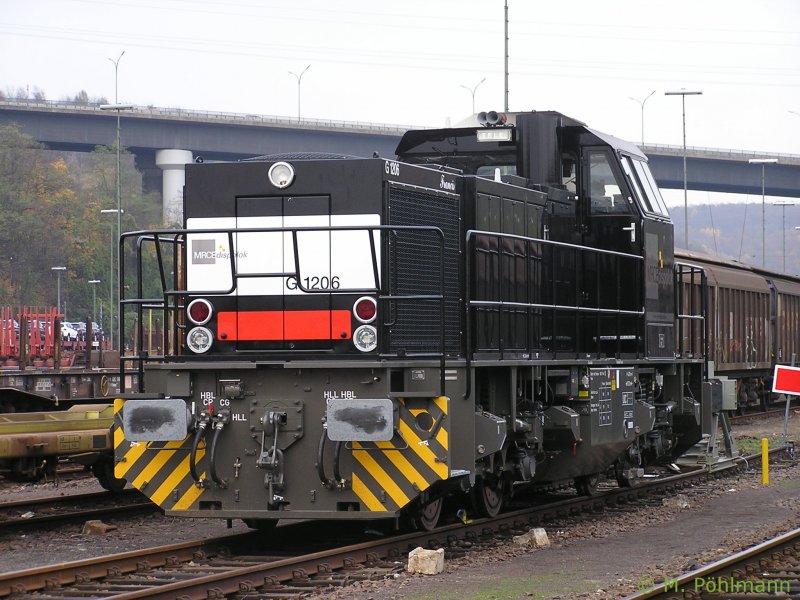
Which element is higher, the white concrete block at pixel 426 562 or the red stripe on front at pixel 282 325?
the red stripe on front at pixel 282 325

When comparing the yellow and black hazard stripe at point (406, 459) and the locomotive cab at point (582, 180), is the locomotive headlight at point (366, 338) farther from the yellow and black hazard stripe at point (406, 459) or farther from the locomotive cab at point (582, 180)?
the locomotive cab at point (582, 180)

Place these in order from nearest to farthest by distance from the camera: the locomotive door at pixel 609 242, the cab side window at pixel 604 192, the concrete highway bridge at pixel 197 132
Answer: the locomotive door at pixel 609 242, the cab side window at pixel 604 192, the concrete highway bridge at pixel 197 132

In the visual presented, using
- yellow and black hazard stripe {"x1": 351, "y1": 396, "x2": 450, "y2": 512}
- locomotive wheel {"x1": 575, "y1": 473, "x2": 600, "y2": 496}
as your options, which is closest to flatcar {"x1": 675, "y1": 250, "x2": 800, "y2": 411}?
locomotive wheel {"x1": 575, "y1": 473, "x2": 600, "y2": 496}

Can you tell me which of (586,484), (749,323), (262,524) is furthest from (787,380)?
(749,323)

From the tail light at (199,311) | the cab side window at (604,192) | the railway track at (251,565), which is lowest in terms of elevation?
the railway track at (251,565)

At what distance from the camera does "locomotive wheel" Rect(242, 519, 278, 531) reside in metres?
10.6

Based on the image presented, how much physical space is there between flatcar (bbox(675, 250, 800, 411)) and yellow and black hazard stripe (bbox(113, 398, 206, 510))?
52.0 ft

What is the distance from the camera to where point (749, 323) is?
29859 millimetres

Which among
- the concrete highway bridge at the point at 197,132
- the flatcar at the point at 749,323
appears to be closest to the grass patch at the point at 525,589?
the flatcar at the point at 749,323

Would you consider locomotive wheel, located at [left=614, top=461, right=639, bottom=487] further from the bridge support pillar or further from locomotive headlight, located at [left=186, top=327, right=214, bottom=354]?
the bridge support pillar

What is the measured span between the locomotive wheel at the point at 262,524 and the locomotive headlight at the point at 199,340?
1667 millimetres

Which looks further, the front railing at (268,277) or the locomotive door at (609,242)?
the locomotive door at (609,242)

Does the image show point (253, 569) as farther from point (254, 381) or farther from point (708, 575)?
point (708, 575)

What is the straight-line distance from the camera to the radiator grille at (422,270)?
9836mm
